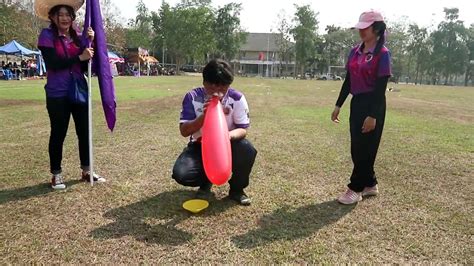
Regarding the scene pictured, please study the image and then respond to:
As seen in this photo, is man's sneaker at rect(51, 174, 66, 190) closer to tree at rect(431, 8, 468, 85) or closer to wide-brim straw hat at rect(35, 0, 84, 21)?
wide-brim straw hat at rect(35, 0, 84, 21)

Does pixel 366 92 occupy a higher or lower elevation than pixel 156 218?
higher

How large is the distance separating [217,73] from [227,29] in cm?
7727

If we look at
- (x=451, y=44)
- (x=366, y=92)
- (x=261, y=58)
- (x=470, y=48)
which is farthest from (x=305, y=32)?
(x=366, y=92)

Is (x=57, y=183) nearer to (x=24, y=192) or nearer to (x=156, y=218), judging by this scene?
(x=24, y=192)

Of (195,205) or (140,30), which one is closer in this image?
(195,205)

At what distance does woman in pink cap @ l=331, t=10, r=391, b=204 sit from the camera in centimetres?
404

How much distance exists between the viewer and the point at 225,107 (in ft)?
13.1

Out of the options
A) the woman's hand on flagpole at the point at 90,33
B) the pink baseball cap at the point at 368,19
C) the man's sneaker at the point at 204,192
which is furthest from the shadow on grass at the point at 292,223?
the woman's hand on flagpole at the point at 90,33

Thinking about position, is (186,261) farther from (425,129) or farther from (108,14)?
(108,14)

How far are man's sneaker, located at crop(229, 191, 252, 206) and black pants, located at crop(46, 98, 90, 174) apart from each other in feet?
6.07

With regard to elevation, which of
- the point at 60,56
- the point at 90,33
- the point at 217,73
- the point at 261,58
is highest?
the point at 261,58

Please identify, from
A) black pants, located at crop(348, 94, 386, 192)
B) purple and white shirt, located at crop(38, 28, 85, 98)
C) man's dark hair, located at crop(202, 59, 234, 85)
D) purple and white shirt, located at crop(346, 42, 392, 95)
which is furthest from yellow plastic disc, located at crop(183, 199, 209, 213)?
purple and white shirt, located at crop(346, 42, 392, 95)

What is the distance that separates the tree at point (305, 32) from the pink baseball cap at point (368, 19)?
75.7m

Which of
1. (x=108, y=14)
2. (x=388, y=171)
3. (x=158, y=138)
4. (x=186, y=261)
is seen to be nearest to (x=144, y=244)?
(x=186, y=261)
